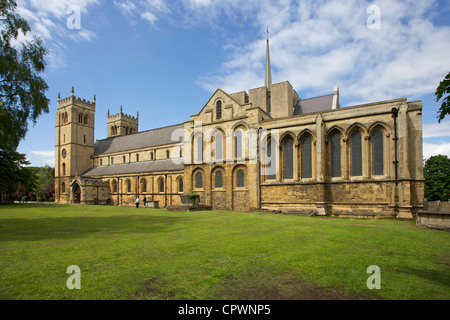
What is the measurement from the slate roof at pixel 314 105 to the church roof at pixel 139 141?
22049mm

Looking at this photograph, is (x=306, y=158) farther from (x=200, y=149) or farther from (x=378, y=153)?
(x=200, y=149)

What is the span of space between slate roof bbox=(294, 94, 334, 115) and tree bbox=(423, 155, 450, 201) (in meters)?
30.4

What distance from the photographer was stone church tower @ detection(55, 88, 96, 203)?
2183 inches

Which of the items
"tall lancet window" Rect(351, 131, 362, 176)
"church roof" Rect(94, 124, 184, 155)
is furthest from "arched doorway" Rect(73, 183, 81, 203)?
"tall lancet window" Rect(351, 131, 362, 176)

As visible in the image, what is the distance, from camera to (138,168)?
1886 inches

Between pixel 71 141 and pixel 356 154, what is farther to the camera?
pixel 71 141

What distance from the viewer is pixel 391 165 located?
21531 mm

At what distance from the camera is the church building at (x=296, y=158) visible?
21172 millimetres

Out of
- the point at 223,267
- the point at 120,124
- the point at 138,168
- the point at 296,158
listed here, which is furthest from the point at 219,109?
the point at 120,124

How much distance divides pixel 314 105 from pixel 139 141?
34.9m

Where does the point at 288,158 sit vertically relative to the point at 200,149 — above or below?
below
